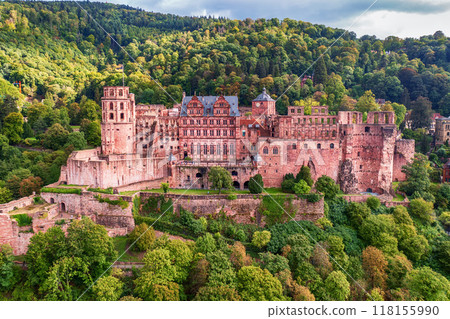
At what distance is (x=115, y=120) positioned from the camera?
153 feet

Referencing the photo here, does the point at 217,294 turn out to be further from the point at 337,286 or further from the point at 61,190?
the point at 61,190

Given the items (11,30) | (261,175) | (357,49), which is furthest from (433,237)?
(11,30)

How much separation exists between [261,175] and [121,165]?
16.4 m

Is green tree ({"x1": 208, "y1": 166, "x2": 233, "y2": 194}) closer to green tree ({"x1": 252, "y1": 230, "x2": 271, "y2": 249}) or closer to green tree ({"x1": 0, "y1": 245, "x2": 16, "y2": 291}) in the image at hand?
green tree ({"x1": 252, "y1": 230, "x2": 271, "y2": 249})

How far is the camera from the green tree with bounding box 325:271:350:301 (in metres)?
29.8

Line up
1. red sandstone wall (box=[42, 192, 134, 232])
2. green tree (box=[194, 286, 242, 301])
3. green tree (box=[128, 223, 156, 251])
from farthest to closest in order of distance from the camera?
red sandstone wall (box=[42, 192, 134, 232]) → green tree (box=[128, 223, 156, 251]) → green tree (box=[194, 286, 242, 301])

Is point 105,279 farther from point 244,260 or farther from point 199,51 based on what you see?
point 199,51

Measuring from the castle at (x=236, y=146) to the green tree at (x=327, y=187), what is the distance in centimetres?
286

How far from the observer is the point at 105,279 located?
1131 inches

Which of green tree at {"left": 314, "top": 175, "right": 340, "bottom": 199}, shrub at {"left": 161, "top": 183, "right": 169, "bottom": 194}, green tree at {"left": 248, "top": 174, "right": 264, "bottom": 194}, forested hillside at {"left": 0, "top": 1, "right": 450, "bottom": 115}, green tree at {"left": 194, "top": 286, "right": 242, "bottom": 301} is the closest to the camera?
green tree at {"left": 194, "top": 286, "right": 242, "bottom": 301}

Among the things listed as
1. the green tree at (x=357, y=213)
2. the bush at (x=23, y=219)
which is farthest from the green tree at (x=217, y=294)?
the bush at (x=23, y=219)

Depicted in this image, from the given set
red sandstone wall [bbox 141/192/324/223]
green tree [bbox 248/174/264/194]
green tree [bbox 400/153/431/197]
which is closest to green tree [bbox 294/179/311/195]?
red sandstone wall [bbox 141/192/324/223]

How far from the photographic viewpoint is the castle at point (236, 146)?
1732 inches

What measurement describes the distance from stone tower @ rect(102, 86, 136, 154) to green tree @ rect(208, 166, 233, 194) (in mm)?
13050
